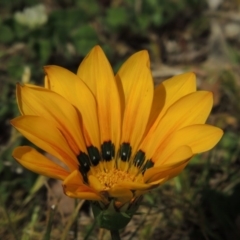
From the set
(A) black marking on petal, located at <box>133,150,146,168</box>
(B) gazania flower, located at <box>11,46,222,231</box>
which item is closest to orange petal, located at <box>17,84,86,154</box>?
(B) gazania flower, located at <box>11,46,222,231</box>

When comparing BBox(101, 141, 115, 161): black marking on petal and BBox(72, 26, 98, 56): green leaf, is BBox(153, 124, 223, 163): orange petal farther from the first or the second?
BBox(72, 26, 98, 56): green leaf

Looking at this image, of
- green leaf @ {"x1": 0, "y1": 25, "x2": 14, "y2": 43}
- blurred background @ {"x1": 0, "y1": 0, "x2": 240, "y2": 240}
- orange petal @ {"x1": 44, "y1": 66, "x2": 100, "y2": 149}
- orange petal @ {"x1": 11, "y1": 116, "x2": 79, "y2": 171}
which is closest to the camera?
orange petal @ {"x1": 11, "y1": 116, "x2": 79, "y2": 171}

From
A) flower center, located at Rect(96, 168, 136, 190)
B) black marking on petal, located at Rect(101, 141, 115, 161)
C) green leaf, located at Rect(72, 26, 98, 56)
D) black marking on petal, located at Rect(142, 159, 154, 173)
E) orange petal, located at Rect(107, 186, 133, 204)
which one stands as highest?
orange petal, located at Rect(107, 186, 133, 204)

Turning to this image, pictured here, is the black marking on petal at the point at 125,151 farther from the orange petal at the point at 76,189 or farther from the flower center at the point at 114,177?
the orange petal at the point at 76,189

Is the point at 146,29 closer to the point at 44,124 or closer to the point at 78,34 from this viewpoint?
the point at 78,34

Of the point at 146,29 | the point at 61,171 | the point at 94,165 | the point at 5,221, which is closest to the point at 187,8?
the point at 146,29

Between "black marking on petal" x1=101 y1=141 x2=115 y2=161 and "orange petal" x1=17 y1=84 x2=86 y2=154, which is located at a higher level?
"orange petal" x1=17 y1=84 x2=86 y2=154

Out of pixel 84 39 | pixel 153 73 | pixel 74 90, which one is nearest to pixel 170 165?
pixel 74 90

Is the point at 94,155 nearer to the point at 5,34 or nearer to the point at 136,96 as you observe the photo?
the point at 136,96
